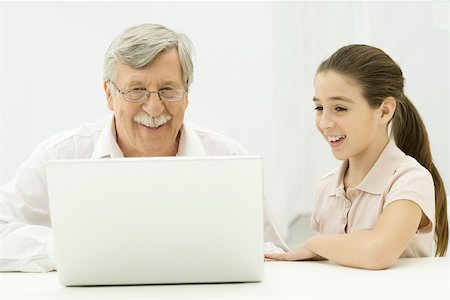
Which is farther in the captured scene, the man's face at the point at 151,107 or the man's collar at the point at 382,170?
the man's face at the point at 151,107

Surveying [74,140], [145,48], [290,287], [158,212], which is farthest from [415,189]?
[74,140]

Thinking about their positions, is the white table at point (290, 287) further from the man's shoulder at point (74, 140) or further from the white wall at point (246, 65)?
the white wall at point (246, 65)

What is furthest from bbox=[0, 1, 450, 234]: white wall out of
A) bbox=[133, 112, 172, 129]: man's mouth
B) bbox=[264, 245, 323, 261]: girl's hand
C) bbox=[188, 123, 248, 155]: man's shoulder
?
bbox=[264, 245, 323, 261]: girl's hand

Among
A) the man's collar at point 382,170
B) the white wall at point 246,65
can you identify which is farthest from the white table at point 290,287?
the white wall at point 246,65

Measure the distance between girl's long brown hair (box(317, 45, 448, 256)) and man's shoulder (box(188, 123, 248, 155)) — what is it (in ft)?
1.38

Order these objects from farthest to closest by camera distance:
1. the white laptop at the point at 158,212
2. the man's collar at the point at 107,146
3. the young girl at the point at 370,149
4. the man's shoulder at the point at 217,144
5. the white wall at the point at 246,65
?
the white wall at the point at 246,65 → the man's shoulder at the point at 217,144 → the man's collar at the point at 107,146 → the young girl at the point at 370,149 → the white laptop at the point at 158,212

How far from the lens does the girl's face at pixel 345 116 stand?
191cm

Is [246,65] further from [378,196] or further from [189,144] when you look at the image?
[378,196]

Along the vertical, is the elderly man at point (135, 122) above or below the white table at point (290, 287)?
above

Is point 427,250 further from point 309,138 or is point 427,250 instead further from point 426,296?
point 309,138

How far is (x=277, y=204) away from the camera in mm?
3830

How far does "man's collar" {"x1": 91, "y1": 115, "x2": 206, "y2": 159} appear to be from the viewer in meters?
2.14

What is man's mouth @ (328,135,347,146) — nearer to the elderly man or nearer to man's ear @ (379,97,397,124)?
man's ear @ (379,97,397,124)

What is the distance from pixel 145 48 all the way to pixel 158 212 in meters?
0.87
